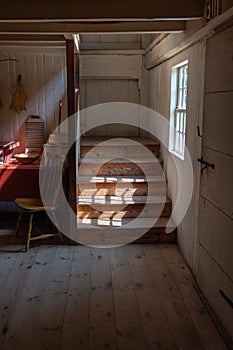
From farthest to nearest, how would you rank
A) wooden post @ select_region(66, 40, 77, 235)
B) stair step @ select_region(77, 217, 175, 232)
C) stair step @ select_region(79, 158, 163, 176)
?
stair step @ select_region(79, 158, 163, 176) → stair step @ select_region(77, 217, 175, 232) → wooden post @ select_region(66, 40, 77, 235)

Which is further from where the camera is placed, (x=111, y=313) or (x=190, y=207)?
(x=190, y=207)

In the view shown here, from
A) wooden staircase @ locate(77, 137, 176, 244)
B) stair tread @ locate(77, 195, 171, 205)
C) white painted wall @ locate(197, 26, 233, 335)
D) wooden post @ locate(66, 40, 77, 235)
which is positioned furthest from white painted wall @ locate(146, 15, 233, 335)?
wooden post @ locate(66, 40, 77, 235)

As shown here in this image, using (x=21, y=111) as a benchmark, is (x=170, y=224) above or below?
below

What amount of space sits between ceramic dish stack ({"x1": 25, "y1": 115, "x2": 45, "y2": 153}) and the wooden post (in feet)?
3.95

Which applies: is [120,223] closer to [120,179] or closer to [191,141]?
[120,179]

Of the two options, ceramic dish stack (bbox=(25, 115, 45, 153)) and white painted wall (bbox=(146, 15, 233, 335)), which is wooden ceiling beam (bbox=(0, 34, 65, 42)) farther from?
white painted wall (bbox=(146, 15, 233, 335))

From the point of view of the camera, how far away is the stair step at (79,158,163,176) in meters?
4.57

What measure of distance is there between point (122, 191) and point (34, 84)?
73.7 inches

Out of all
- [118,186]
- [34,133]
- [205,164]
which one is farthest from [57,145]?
[205,164]

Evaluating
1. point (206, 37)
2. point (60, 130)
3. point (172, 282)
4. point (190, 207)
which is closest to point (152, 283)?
point (172, 282)

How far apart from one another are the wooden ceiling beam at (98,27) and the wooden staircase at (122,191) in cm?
166

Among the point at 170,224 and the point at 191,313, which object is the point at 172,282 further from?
the point at 170,224

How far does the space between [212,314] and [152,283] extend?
620 millimetres

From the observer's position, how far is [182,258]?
3.67m
